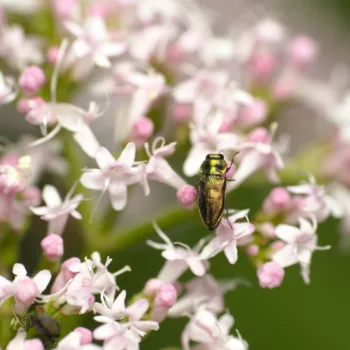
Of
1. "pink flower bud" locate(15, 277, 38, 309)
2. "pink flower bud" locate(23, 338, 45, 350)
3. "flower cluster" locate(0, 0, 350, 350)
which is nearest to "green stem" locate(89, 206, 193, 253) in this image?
"flower cluster" locate(0, 0, 350, 350)

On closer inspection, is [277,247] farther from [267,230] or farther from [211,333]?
[211,333]

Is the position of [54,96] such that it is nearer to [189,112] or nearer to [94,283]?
[189,112]

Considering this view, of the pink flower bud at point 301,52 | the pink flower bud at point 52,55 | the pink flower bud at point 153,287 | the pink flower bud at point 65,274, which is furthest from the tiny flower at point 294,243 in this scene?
the pink flower bud at point 301,52

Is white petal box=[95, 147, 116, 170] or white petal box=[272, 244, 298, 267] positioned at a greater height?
white petal box=[95, 147, 116, 170]

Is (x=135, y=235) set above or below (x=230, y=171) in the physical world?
below

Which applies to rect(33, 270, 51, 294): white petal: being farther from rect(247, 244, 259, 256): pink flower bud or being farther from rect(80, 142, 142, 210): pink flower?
rect(247, 244, 259, 256): pink flower bud

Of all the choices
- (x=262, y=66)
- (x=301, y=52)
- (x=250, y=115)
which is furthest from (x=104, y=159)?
(x=301, y=52)

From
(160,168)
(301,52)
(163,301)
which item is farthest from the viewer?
(301,52)
